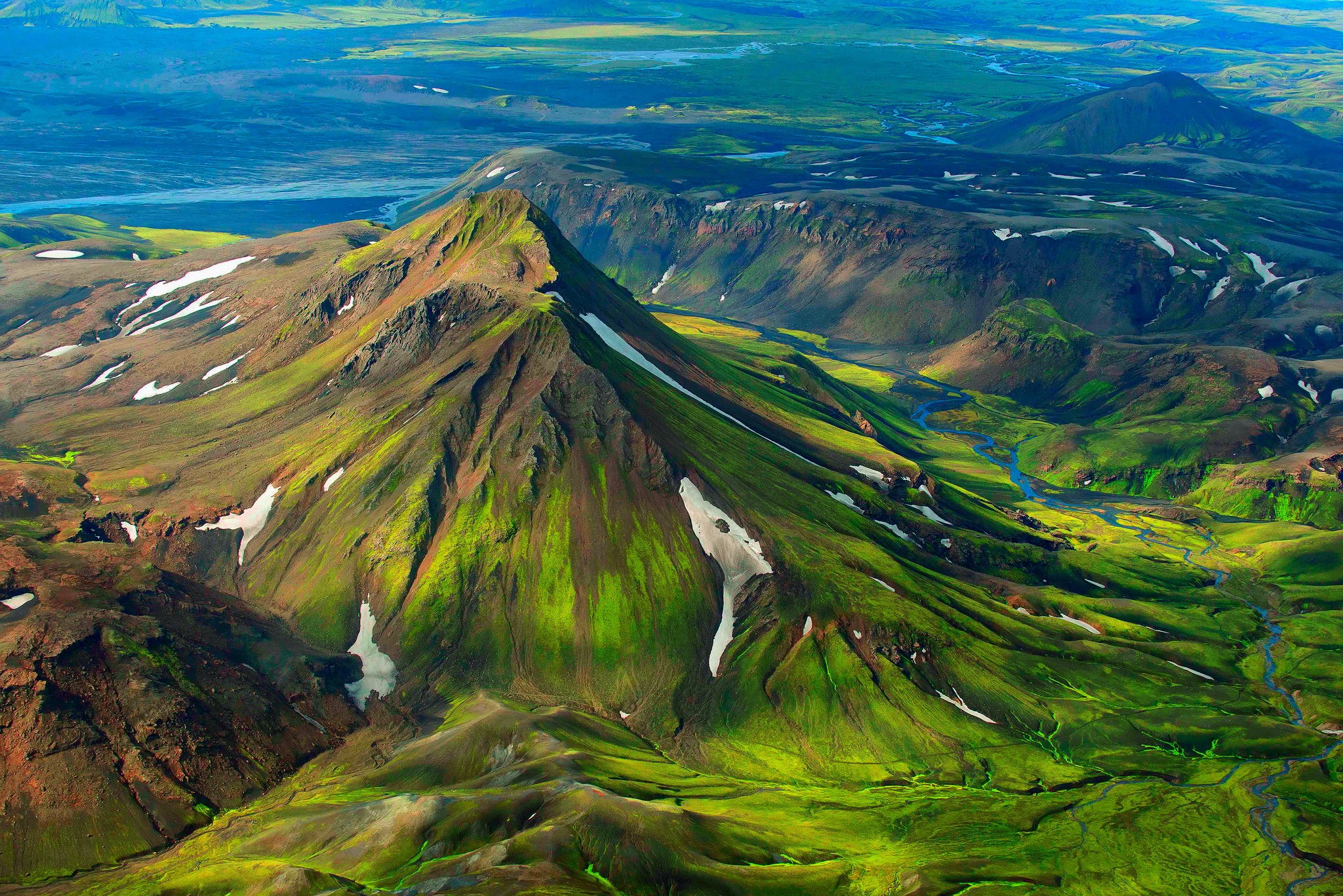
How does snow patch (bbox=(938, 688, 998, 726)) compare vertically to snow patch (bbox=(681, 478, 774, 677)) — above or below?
below

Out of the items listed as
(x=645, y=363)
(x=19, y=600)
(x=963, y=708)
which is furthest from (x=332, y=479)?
(x=963, y=708)

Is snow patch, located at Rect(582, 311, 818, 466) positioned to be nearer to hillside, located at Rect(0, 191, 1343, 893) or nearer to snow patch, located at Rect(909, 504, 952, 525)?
hillside, located at Rect(0, 191, 1343, 893)

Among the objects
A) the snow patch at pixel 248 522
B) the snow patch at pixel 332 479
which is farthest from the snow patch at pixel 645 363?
the snow patch at pixel 248 522

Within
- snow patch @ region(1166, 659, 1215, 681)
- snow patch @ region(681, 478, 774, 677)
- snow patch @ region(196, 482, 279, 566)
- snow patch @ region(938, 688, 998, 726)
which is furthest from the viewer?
snow patch @ region(1166, 659, 1215, 681)

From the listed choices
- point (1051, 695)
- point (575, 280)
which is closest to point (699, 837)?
point (1051, 695)

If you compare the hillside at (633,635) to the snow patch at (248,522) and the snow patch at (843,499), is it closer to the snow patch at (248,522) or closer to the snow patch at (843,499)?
the snow patch at (248,522)

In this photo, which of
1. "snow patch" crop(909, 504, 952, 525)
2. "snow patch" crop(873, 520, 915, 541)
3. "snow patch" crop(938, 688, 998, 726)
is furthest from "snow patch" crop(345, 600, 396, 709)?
"snow patch" crop(909, 504, 952, 525)

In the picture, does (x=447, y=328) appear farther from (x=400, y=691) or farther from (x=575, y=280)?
(x=400, y=691)
